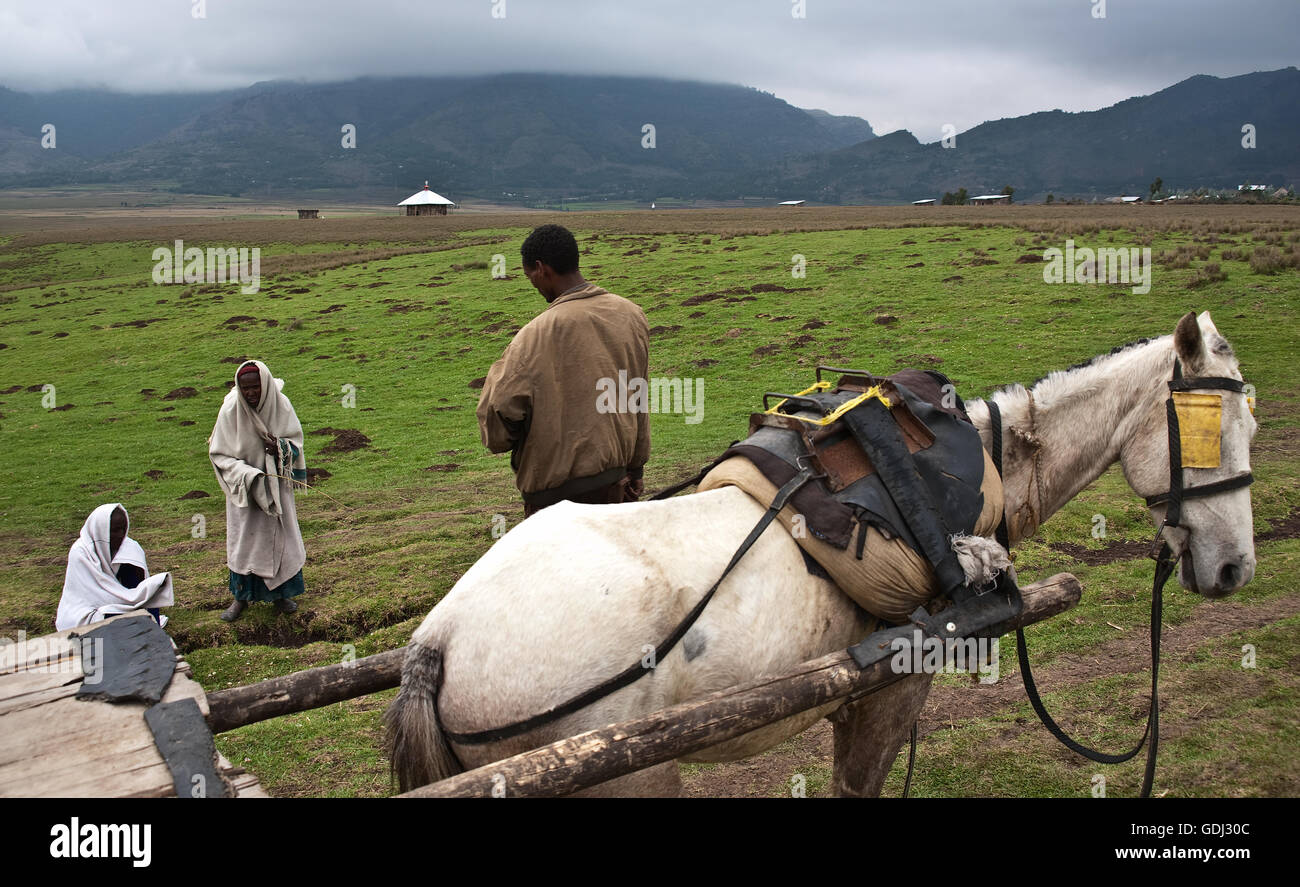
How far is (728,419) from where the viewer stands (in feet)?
53.2

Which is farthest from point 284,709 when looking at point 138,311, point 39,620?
point 138,311

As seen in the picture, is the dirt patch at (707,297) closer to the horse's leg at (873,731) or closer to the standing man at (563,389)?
the standing man at (563,389)

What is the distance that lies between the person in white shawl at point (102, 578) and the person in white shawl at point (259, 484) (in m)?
1.08

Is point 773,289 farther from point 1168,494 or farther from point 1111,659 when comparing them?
point 1168,494

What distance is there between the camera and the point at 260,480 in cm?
796

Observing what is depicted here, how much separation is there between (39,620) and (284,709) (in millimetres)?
7467

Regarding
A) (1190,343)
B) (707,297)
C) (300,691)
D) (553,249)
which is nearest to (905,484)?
(1190,343)

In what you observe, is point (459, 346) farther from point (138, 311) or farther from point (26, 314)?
point (26, 314)

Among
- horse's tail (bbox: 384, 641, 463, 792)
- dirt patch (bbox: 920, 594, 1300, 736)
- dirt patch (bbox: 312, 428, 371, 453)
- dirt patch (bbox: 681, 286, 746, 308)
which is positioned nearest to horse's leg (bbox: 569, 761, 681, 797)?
horse's tail (bbox: 384, 641, 463, 792)

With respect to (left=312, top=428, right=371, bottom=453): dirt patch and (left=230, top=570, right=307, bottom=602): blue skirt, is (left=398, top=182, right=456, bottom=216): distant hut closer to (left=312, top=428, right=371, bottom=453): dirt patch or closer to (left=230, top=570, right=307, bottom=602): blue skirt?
(left=312, top=428, right=371, bottom=453): dirt patch

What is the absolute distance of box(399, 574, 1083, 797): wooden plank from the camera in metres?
2.31

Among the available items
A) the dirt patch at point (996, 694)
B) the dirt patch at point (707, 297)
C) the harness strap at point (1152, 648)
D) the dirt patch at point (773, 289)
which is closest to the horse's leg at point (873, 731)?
the harness strap at point (1152, 648)

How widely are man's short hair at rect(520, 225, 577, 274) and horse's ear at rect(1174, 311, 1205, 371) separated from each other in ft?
9.75

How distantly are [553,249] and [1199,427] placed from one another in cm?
326
